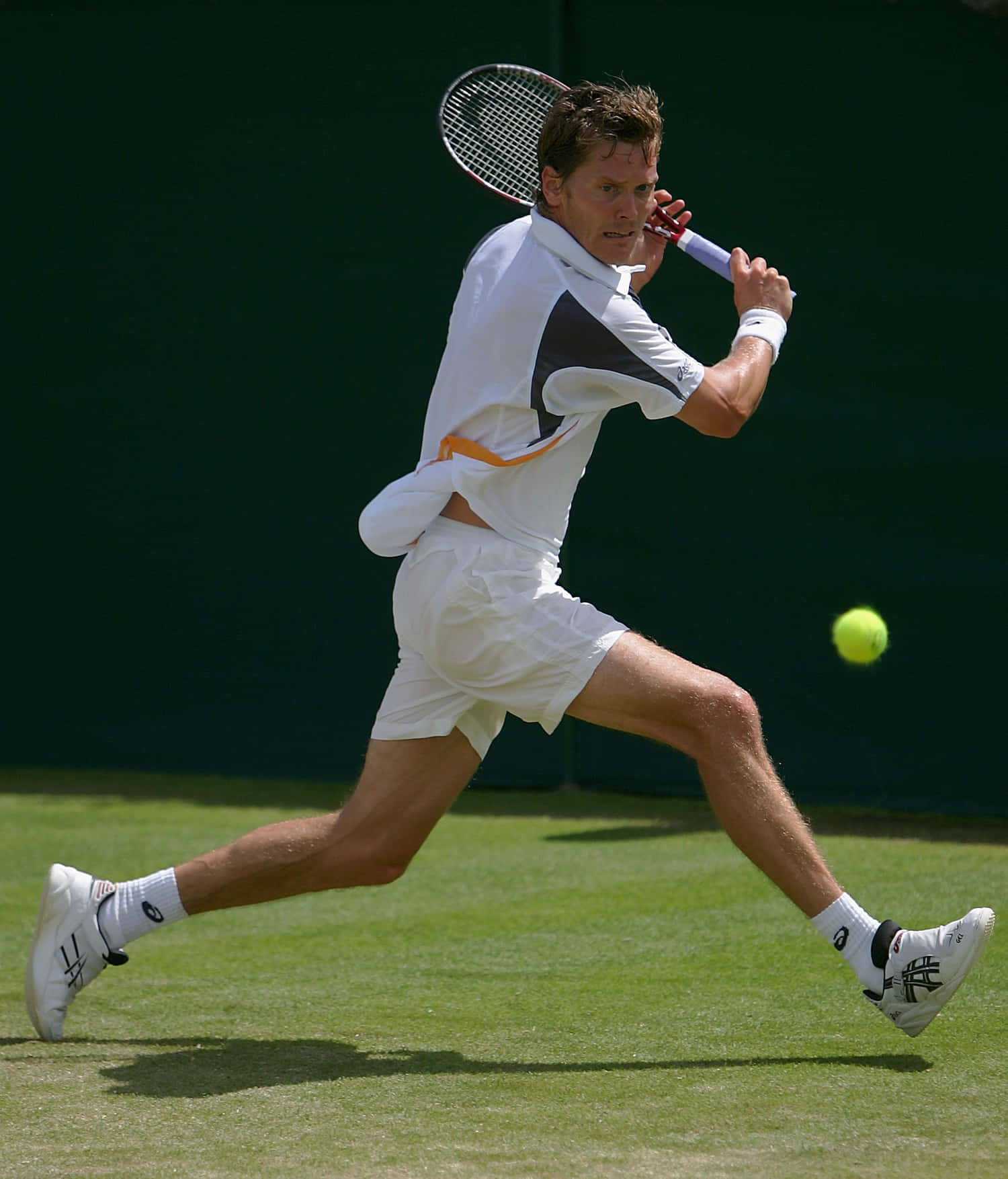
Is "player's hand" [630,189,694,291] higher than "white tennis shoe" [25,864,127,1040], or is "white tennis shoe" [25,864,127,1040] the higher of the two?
"player's hand" [630,189,694,291]

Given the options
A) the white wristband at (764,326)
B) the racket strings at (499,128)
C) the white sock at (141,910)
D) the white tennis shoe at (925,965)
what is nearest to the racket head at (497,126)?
the racket strings at (499,128)

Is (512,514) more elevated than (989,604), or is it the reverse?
(512,514)

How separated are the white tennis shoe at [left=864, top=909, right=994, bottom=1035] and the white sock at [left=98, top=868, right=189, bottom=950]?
1408 millimetres

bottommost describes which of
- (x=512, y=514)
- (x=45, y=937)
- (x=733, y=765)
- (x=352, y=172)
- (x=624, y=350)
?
(x=45, y=937)

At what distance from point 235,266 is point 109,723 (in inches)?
79.8

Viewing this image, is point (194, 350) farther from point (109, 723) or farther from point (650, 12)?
point (650, 12)

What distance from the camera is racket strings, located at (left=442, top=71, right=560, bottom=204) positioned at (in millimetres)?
4305

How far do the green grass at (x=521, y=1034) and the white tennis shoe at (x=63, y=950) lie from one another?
78mm

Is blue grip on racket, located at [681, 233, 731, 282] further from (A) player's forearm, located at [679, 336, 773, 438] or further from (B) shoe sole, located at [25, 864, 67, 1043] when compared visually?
(B) shoe sole, located at [25, 864, 67, 1043]

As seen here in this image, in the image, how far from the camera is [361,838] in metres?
3.59

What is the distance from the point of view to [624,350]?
3.37 m

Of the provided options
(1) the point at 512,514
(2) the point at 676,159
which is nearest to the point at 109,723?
(2) the point at 676,159

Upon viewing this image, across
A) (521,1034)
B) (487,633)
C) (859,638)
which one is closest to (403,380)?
(859,638)

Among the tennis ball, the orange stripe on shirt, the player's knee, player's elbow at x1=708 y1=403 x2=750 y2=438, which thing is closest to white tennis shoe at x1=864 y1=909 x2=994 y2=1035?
the player's knee
